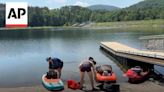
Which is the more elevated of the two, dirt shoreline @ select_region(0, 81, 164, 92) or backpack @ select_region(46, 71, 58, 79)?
backpack @ select_region(46, 71, 58, 79)

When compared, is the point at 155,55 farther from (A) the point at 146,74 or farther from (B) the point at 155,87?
(B) the point at 155,87

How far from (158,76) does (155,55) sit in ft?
5.01

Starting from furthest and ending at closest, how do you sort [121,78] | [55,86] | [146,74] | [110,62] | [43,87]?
[110,62] < [121,78] < [146,74] < [43,87] < [55,86]

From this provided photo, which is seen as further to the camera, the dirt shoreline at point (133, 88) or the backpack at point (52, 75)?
the backpack at point (52, 75)

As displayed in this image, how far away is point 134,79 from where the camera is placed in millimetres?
22984

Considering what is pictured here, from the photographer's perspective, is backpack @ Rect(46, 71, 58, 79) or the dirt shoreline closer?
the dirt shoreline

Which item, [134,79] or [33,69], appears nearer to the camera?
[134,79]

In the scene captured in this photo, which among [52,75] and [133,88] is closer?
[133,88]

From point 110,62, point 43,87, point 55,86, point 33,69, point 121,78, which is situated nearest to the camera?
point 55,86

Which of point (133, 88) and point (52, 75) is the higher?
point (52, 75)

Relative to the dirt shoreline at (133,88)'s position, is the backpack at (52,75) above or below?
above

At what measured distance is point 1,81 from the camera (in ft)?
86.1

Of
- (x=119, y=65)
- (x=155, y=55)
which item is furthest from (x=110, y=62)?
(x=155, y=55)

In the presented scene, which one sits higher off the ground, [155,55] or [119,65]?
[155,55]
